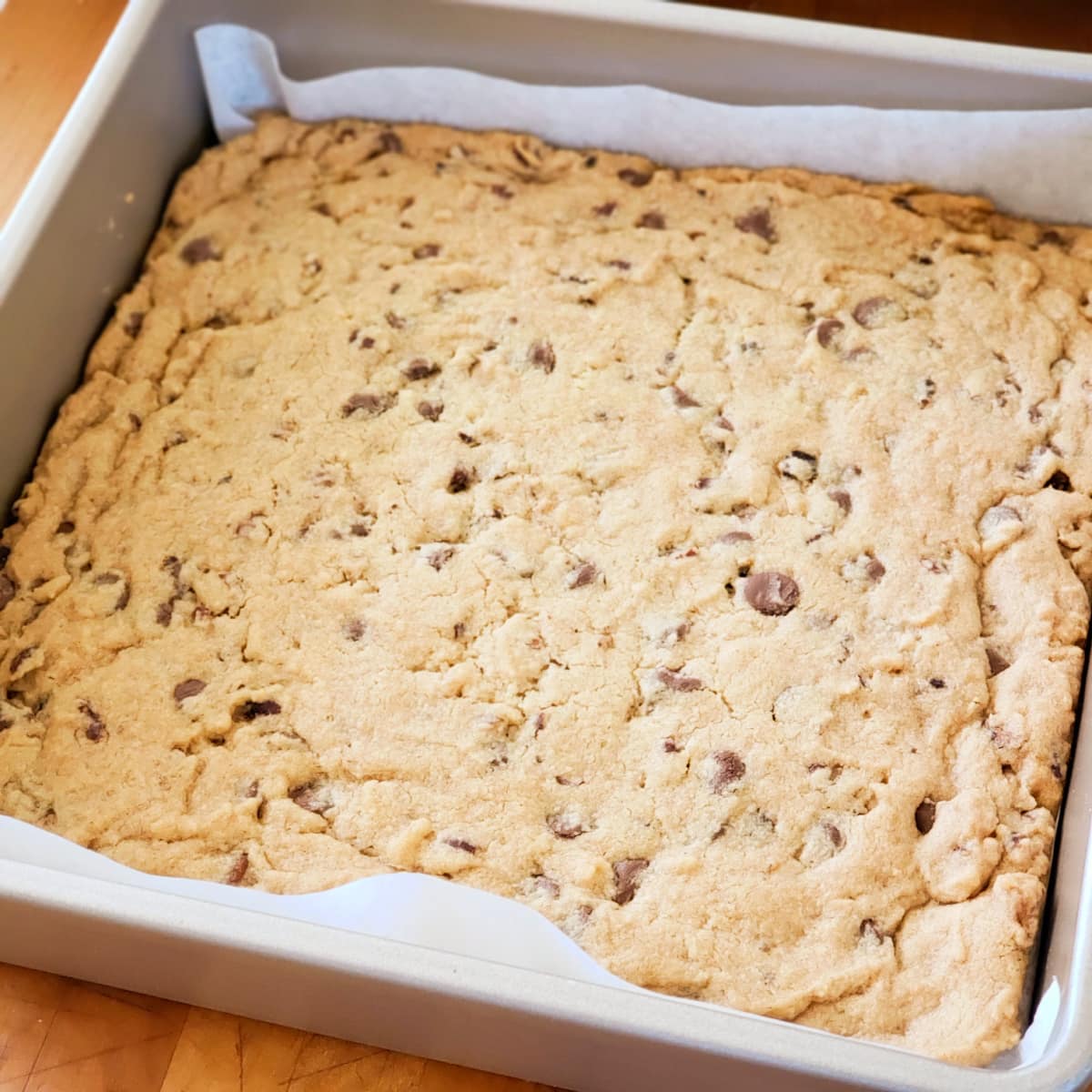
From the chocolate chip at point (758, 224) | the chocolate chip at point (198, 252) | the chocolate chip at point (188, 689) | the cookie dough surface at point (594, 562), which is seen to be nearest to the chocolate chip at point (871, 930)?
the cookie dough surface at point (594, 562)

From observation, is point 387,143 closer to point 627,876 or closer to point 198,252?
point 198,252

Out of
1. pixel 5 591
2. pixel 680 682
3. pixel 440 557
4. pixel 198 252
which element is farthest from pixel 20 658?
pixel 680 682

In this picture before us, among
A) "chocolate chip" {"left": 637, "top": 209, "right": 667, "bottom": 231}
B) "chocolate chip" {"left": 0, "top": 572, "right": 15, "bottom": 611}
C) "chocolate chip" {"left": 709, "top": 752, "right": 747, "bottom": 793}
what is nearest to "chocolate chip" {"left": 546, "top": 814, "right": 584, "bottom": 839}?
"chocolate chip" {"left": 709, "top": 752, "right": 747, "bottom": 793}

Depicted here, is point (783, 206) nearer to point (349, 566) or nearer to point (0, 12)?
point (349, 566)

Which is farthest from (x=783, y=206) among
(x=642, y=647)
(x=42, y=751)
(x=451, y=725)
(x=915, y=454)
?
(x=42, y=751)

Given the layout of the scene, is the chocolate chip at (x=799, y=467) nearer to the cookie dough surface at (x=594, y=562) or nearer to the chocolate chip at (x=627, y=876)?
the cookie dough surface at (x=594, y=562)
